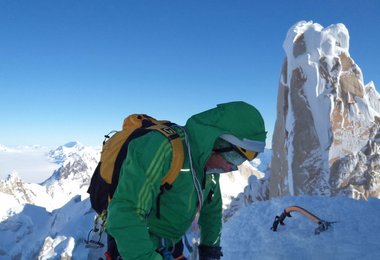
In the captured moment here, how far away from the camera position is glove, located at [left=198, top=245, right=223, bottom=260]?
15.6 feet

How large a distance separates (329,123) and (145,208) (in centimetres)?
5077

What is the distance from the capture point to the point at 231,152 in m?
3.51

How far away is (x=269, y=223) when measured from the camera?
981cm

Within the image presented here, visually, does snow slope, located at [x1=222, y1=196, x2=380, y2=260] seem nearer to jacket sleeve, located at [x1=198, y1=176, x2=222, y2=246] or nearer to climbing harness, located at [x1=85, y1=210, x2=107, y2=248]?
jacket sleeve, located at [x1=198, y1=176, x2=222, y2=246]

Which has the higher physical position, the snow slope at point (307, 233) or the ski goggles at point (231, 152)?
the ski goggles at point (231, 152)

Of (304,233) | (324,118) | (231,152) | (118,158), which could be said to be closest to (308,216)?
(304,233)

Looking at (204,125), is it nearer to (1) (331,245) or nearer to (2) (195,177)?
(2) (195,177)

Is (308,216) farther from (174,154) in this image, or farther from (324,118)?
(324,118)

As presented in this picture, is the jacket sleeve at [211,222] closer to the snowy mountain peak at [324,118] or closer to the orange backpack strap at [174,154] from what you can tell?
the orange backpack strap at [174,154]

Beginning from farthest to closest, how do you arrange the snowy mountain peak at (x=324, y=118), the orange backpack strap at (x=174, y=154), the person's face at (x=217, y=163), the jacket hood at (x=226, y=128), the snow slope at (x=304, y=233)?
the snowy mountain peak at (x=324, y=118) < the snow slope at (x=304, y=233) < the person's face at (x=217, y=163) < the jacket hood at (x=226, y=128) < the orange backpack strap at (x=174, y=154)

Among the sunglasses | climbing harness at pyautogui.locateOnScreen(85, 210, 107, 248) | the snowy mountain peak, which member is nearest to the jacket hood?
the sunglasses

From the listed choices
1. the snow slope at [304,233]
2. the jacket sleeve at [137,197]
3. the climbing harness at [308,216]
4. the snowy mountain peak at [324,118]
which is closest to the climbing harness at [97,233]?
the snow slope at [304,233]

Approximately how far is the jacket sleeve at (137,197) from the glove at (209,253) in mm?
1899

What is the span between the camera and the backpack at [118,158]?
10.7 feet
